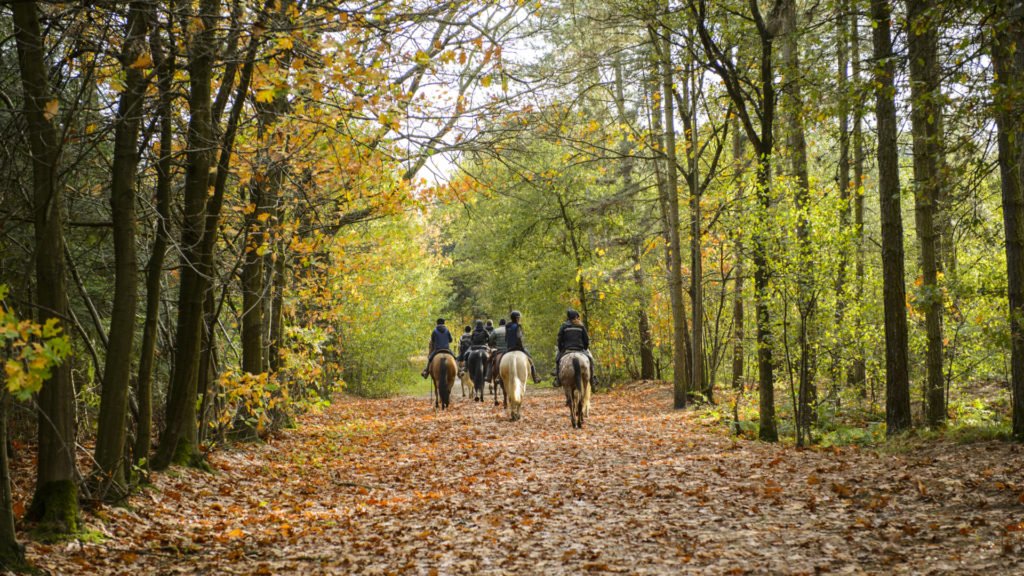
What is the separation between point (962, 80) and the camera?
7.53 meters

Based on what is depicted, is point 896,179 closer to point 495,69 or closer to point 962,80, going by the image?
point 962,80

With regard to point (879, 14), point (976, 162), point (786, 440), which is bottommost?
point (786, 440)

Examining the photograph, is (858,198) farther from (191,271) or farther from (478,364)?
(191,271)

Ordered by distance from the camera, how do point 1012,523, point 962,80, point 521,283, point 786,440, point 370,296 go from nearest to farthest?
point 1012,523 < point 962,80 < point 786,440 < point 370,296 < point 521,283

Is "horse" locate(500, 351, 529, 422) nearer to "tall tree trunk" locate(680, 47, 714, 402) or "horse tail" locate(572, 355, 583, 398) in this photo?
"horse tail" locate(572, 355, 583, 398)

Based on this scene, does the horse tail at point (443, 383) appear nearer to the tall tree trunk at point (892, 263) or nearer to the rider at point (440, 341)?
the rider at point (440, 341)

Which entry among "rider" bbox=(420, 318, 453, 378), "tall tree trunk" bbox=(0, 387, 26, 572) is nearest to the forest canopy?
"tall tree trunk" bbox=(0, 387, 26, 572)

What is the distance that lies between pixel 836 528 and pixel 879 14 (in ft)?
23.6

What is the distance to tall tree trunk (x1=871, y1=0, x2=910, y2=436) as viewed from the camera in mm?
10766

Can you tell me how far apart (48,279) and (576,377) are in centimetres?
1029

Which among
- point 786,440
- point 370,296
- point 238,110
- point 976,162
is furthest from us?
point 370,296

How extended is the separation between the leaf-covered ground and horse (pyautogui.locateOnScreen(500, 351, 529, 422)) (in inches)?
160

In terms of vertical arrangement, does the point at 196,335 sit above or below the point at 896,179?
below

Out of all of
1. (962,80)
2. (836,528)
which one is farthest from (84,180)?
(962,80)
